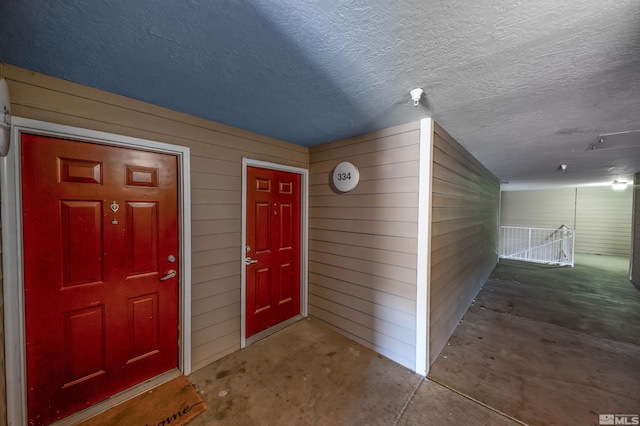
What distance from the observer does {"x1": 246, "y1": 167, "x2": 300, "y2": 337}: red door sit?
8.07 ft

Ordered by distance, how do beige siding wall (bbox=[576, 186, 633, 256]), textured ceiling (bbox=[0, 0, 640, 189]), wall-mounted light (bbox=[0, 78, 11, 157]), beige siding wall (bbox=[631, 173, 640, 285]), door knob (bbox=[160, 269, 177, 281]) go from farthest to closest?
beige siding wall (bbox=[576, 186, 633, 256]) < beige siding wall (bbox=[631, 173, 640, 285]) < door knob (bbox=[160, 269, 177, 281]) < wall-mounted light (bbox=[0, 78, 11, 157]) < textured ceiling (bbox=[0, 0, 640, 189])

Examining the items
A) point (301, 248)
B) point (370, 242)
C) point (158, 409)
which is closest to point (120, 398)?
point (158, 409)

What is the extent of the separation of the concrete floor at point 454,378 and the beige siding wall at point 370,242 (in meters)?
0.25

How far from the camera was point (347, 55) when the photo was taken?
1.18m

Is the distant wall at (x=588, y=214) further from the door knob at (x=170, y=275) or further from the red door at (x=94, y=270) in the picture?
the red door at (x=94, y=270)

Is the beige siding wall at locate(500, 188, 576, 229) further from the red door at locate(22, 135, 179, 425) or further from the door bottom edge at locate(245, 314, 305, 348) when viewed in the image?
the red door at locate(22, 135, 179, 425)

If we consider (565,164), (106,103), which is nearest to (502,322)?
(565,164)

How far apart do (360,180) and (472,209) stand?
2165 millimetres

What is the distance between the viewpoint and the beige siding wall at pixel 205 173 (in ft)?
4.95

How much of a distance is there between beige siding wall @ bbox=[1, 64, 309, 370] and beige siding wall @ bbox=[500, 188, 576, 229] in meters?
10.1

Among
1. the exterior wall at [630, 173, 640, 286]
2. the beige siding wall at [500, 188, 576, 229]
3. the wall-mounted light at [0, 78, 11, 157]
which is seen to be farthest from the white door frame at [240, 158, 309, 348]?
the beige siding wall at [500, 188, 576, 229]

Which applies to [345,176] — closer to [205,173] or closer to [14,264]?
[205,173]

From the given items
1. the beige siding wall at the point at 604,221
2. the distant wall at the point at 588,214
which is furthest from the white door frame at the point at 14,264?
the beige siding wall at the point at 604,221

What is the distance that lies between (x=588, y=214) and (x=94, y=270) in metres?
12.4
